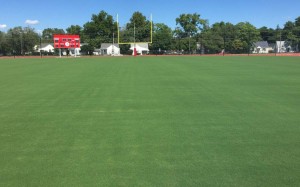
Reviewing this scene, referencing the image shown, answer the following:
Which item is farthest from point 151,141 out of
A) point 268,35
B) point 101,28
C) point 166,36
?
point 268,35

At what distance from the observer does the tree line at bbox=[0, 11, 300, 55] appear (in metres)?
70.1

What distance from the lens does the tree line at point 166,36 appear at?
70062 millimetres

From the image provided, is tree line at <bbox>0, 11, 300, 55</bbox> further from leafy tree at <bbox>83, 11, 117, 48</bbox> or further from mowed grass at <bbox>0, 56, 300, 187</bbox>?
mowed grass at <bbox>0, 56, 300, 187</bbox>

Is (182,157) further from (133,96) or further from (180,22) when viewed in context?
(180,22)

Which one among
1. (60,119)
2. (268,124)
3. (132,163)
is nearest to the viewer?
(132,163)

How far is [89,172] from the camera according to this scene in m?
4.04

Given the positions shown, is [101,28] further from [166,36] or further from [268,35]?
[268,35]

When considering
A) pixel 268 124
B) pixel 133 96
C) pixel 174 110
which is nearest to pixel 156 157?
pixel 268 124

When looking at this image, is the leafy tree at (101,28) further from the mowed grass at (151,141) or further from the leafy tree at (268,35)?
the mowed grass at (151,141)

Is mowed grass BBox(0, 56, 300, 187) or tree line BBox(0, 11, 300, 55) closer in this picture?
mowed grass BBox(0, 56, 300, 187)

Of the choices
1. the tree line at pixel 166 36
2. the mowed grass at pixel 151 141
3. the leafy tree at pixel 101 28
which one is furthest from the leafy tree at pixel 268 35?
the mowed grass at pixel 151 141

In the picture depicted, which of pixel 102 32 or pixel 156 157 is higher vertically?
pixel 102 32

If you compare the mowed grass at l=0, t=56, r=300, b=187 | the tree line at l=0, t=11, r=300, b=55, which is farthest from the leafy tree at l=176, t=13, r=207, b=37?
the mowed grass at l=0, t=56, r=300, b=187

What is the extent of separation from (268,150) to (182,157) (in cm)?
121
